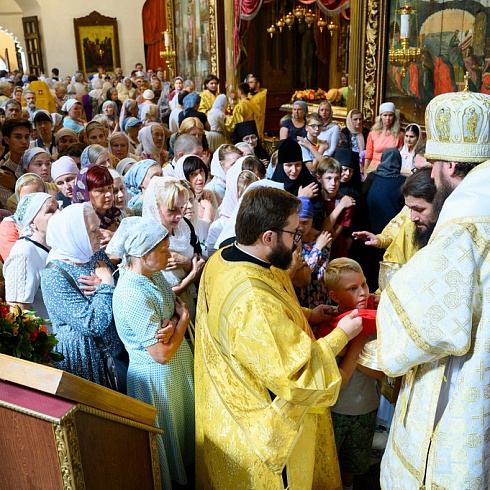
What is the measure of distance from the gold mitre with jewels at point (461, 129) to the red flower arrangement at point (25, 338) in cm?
174

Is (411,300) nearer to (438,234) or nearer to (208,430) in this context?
(438,234)

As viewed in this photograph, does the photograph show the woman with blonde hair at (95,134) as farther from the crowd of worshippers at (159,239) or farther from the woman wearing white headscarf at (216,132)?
the woman wearing white headscarf at (216,132)

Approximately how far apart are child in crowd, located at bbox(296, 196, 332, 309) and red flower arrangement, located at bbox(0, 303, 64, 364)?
1.70 meters

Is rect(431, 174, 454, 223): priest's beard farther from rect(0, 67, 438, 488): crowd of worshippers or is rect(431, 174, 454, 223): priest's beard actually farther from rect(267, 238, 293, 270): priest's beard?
rect(267, 238, 293, 270): priest's beard

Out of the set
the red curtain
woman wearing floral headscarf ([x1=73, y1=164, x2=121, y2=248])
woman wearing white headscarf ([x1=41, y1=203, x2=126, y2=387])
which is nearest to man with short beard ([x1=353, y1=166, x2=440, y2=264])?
woman wearing white headscarf ([x1=41, y1=203, x2=126, y2=387])

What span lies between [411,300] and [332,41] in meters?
16.3

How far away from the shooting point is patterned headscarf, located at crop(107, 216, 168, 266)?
2678mm

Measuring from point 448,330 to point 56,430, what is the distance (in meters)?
1.23

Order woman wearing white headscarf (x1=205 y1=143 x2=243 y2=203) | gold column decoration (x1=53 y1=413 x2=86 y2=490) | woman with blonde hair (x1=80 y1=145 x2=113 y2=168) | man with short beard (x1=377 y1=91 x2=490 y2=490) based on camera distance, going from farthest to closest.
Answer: woman wearing white headscarf (x1=205 y1=143 x2=243 y2=203), woman with blonde hair (x1=80 y1=145 x2=113 y2=168), man with short beard (x1=377 y1=91 x2=490 y2=490), gold column decoration (x1=53 y1=413 x2=86 y2=490)

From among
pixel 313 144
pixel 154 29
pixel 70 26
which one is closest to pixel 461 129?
pixel 313 144

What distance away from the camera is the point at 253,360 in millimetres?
2145

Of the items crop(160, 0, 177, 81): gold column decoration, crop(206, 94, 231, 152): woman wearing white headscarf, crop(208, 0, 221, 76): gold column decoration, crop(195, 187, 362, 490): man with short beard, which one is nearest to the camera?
crop(195, 187, 362, 490): man with short beard

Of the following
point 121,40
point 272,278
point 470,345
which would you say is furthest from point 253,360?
point 121,40

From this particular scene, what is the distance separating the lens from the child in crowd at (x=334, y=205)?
4902mm
